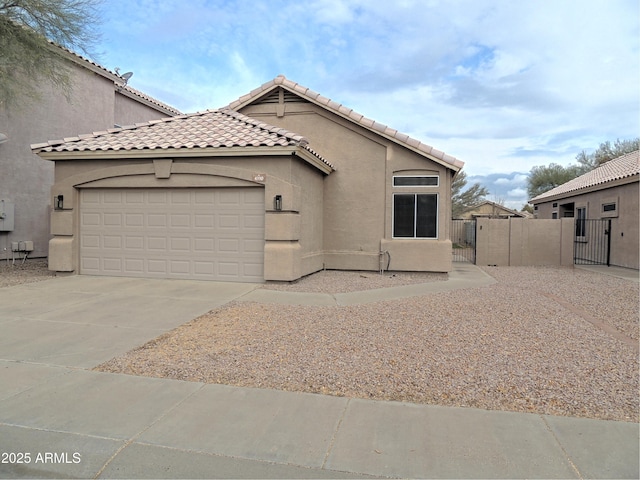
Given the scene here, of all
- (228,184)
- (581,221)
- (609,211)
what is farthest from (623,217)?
(228,184)

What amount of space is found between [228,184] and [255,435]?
8.71 m

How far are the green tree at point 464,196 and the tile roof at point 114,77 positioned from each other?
28079 millimetres

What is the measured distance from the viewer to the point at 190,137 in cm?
1261

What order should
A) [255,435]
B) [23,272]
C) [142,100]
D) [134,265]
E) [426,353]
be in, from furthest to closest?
[142,100]
[23,272]
[134,265]
[426,353]
[255,435]

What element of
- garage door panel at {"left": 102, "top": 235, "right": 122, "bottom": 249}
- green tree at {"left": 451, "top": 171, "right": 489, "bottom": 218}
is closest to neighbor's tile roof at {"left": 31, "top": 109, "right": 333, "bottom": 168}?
garage door panel at {"left": 102, "top": 235, "right": 122, "bottom": 249}

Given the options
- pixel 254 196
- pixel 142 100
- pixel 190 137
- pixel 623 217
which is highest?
pixel 142 100

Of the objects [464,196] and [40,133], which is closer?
[40,133]

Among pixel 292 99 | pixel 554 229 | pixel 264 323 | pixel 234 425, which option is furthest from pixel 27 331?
pixel 554 229

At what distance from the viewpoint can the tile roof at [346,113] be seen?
13.9 metres

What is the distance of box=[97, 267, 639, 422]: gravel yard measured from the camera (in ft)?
16.0

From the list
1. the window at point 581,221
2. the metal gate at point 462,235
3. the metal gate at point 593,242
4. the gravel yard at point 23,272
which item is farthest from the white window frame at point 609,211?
the gravel yard at point 23,272

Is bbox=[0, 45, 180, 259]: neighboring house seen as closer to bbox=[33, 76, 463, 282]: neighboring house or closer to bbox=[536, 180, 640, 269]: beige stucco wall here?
bbox=[33, 76, 463, 282]: neighboring house

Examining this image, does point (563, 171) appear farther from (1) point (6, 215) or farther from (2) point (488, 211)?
(1) point (6, 215)

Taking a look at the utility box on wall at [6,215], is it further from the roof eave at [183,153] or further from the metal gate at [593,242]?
the metal gate at [593,242]
